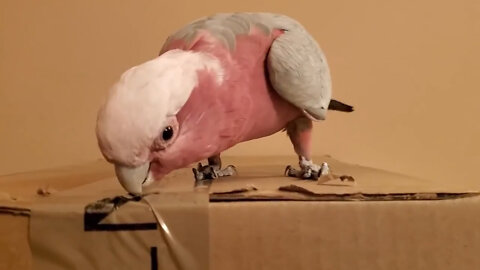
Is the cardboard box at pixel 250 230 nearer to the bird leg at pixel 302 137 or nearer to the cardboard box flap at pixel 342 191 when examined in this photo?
the cardboard box flap at pixel 342 191

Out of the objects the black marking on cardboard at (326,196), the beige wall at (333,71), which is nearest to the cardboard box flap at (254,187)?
the black marking on cardboard at (326,196)

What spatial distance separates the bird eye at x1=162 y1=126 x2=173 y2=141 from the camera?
51 cm

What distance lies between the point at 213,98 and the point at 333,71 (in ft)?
1.91

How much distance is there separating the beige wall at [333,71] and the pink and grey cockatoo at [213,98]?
16.1 inches

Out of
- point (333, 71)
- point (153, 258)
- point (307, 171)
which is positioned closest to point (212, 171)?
point (307, 171)

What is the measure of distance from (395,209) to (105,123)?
0.81ft

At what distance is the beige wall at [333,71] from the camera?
110cm

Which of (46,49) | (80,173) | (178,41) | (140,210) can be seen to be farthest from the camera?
(46,49)

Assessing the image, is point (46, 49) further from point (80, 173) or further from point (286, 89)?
point (286, 89)

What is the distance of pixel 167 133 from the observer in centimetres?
52

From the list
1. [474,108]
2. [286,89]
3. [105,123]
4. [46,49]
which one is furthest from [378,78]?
[105,123]

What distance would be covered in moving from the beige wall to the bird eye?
60 centimetres

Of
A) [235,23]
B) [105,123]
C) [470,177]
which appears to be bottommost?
[470,177]

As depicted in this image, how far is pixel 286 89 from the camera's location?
2.16ft
